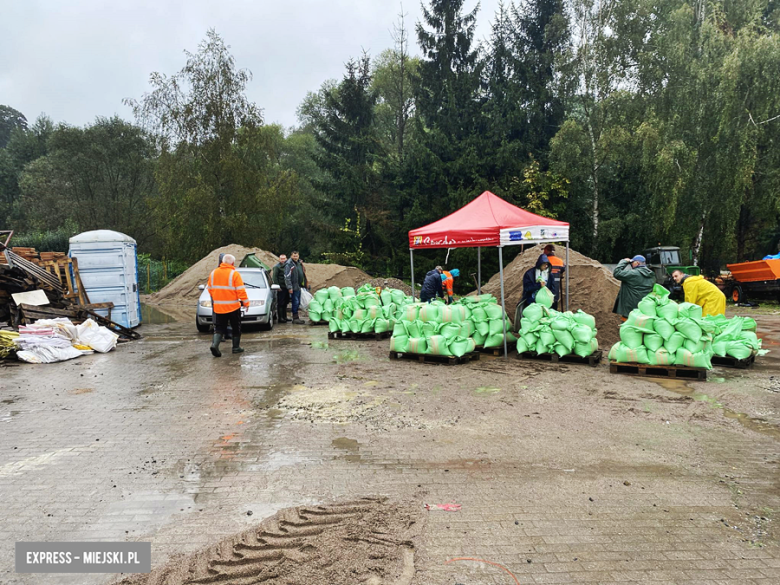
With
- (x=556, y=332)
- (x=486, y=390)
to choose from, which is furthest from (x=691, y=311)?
(x=486, y=390)

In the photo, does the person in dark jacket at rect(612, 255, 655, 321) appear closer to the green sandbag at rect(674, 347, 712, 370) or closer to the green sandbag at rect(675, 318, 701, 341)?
the green sandbag at rect(675, 318, 701, 341)

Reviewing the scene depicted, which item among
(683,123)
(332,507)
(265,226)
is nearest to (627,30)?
(683,123)

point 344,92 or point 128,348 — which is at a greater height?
point 344,92

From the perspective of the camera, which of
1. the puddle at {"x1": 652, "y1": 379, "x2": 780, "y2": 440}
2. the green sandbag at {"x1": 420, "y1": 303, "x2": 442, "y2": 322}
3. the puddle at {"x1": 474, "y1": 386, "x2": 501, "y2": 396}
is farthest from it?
the green sandbag at {"x1": 420, "y1": 303, "x2": 442, "y2": 322}

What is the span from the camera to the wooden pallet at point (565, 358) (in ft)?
28.2

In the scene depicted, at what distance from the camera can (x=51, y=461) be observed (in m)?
4.56

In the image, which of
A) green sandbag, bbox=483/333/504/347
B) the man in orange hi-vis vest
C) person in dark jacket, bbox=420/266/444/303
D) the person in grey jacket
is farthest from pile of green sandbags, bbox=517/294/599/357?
the person in grey jacket

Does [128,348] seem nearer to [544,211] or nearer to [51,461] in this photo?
[51,461]

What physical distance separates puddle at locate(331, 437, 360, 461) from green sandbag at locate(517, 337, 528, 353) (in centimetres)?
489

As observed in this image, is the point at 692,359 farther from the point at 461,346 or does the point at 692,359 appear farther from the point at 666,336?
the point at 461,346

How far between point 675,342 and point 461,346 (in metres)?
3.28

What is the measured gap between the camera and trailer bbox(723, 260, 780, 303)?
56.6 feet

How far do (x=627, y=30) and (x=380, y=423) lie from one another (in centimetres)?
2510

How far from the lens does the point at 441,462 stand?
14.6 ft
